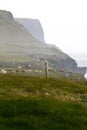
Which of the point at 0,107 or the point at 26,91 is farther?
the point at 26,91

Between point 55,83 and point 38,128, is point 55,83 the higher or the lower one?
the lower one

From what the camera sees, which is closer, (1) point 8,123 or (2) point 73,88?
(1) point 8,123

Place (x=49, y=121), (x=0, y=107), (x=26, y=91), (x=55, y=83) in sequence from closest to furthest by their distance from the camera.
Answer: (x=49, y=121), (x=0, y=107), (x=26, y=91), (x=55, y=83)

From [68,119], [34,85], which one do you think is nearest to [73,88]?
[34,85]

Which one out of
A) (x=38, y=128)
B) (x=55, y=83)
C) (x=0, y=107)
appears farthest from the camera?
(x=55, y=83)

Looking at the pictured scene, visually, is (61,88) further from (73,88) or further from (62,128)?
(62,128)

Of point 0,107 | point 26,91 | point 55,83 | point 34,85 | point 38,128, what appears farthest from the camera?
point 55,83

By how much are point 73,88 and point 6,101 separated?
11.8 metres

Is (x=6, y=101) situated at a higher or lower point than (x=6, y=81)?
higher

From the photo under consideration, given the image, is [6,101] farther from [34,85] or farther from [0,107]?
[34,85]

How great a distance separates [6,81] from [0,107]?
1137cm

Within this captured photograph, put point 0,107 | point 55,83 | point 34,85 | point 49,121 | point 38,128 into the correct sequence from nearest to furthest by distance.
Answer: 1. point 38,128
2. point 49,121
3. point 0,107
4. point 34,85
5. point 55,83

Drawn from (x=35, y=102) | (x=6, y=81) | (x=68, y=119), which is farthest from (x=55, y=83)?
(x=68, y=119)

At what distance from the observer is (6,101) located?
1883cm
